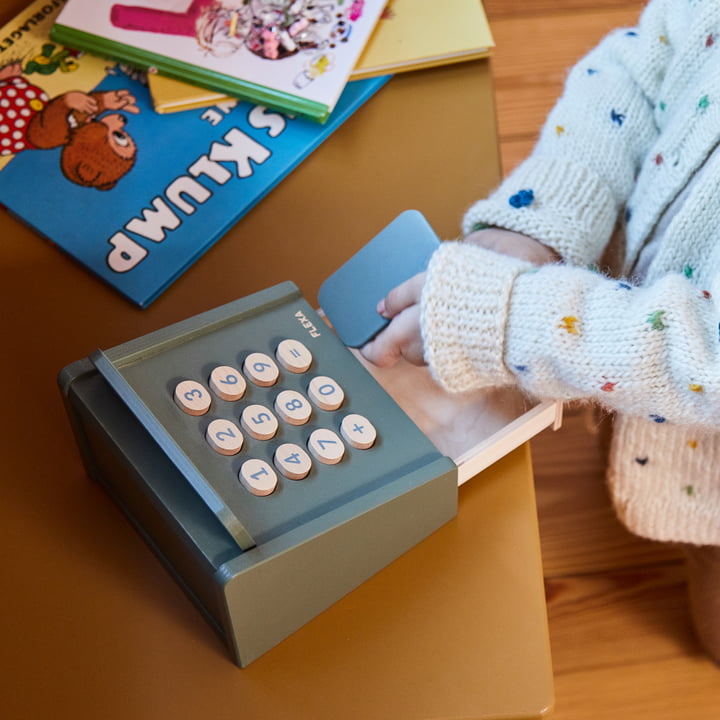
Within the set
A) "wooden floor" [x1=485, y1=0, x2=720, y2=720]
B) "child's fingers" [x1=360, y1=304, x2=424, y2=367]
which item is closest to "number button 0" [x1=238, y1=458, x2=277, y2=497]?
"child's fingers" [x1=360, y1=304, x2=424, y2=367]

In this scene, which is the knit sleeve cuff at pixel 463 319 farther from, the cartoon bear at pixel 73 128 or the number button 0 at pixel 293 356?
the cartoon bear at pixel 73 128

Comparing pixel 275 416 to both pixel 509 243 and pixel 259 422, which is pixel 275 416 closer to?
pixel 259 422

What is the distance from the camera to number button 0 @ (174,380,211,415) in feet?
1.48

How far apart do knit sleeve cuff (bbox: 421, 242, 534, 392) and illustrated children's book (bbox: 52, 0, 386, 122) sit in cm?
18

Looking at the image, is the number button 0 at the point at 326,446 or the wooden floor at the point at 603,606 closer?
the number button 0 at the point at 326,446

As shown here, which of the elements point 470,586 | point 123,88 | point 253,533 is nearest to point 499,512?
point 470,586

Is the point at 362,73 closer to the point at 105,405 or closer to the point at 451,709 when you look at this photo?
the point at 105,405

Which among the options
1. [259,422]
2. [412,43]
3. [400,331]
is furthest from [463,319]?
[412,43]

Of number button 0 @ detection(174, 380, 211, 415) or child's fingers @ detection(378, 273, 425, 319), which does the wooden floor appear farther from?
number button 0 @ detection(174, 380, 211, 415)

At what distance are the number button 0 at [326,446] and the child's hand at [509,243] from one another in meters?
0.21

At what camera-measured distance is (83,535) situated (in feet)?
1.55

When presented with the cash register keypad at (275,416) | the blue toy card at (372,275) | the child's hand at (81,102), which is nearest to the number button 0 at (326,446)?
the cash register keypad at (275,416)

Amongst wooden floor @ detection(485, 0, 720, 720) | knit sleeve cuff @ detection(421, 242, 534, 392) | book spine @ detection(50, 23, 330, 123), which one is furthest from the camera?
wooden floor @ detection(485, 0, 720, 720)

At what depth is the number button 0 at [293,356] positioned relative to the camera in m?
0.48
